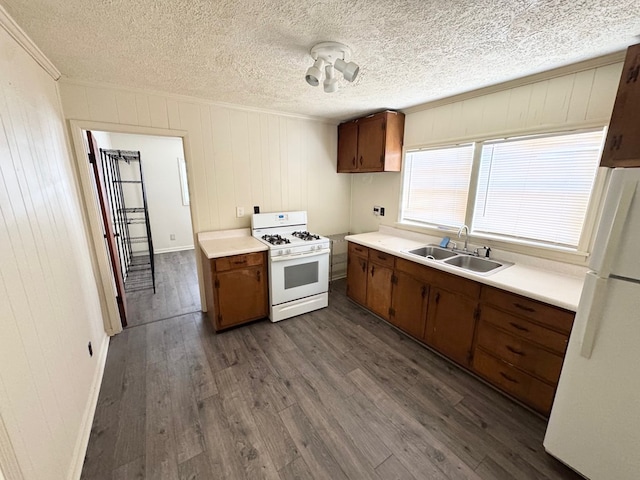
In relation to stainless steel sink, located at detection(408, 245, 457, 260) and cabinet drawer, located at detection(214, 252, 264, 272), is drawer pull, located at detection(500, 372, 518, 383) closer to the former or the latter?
stainless steel sink, located at detection(408, 245, 457, 260)

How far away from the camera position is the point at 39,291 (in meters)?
1.34

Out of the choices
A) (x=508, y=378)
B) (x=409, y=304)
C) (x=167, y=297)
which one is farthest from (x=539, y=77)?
(x=167, y=297)

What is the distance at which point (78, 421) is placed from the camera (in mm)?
1560

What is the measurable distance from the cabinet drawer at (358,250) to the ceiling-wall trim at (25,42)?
3.00m

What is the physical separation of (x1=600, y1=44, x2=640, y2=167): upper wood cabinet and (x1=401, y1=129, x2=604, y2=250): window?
618 millimetres

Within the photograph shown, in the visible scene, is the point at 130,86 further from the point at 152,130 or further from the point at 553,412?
the point at 553,412

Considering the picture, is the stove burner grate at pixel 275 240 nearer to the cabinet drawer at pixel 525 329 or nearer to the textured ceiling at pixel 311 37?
the textured ceiling at pixel 311 37

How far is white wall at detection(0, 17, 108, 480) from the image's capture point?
105 centimetres

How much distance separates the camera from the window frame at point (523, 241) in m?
1.83

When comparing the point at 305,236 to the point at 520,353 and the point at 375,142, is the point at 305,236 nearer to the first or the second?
the point at 375,142

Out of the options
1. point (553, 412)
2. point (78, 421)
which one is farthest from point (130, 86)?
point (553, 412)

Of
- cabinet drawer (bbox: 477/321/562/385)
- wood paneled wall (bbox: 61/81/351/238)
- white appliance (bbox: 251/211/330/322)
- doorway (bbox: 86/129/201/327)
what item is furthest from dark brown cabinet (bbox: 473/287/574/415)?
doorway (bbox: 86/129/201/327)

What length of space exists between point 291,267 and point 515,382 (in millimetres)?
2151

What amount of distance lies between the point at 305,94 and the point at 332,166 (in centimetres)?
138
